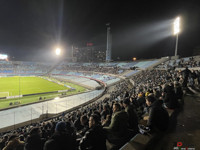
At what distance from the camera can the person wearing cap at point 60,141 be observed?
6.15 ft

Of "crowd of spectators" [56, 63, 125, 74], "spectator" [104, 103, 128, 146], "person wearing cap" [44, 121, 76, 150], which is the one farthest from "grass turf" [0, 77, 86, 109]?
"spectator" [104, 103, 128, 146]

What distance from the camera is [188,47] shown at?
3206 cm

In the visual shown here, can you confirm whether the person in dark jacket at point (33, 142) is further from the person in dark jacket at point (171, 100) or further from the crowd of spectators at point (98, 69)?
the crowd of spectators at point (98, 69)

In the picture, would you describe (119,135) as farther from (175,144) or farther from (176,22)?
(176,22)

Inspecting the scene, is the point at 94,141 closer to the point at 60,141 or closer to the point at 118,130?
the point at 60,141

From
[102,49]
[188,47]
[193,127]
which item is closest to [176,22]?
[188,47]

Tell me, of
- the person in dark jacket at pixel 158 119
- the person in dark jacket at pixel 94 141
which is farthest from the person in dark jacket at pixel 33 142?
the person in dark jacket at pixel 158 119

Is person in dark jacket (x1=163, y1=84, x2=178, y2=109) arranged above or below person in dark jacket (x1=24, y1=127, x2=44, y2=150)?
above

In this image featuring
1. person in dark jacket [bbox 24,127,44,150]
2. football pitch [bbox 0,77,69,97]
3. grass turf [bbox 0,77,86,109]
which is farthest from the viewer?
football pitch [bbox 0,77,69,97]

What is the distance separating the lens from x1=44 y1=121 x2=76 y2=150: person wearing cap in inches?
73.8

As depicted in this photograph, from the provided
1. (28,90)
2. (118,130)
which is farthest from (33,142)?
(28,90)

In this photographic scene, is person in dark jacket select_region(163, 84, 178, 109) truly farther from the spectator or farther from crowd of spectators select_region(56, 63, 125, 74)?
crowd of spectators select_region(56, 63, 125, 74)

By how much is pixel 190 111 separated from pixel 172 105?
0.99 meters

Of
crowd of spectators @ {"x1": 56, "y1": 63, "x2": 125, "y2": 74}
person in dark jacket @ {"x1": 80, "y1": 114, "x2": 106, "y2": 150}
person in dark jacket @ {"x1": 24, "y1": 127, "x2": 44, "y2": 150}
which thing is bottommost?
person in dark jacket @ {"x1": 24, "y1": 127, "x2": 44, "y2": 150}
